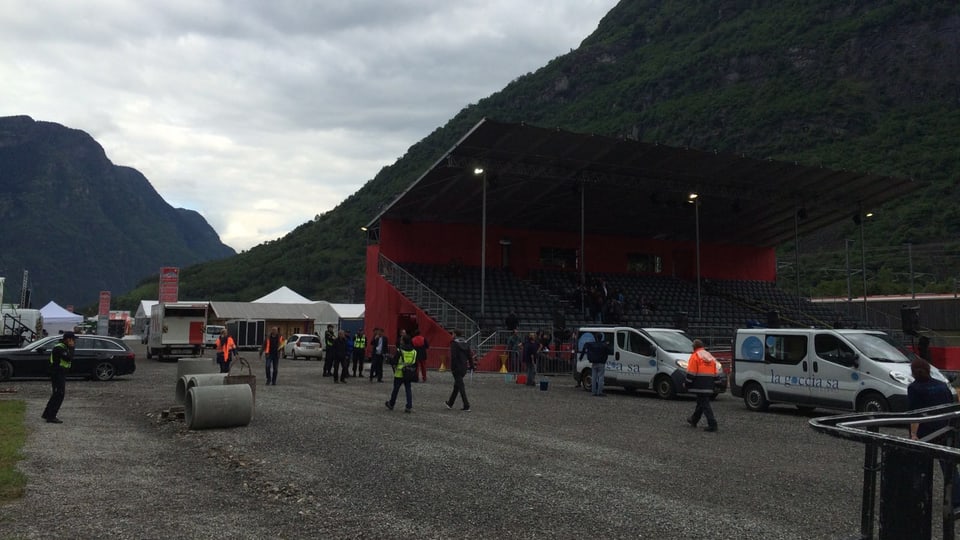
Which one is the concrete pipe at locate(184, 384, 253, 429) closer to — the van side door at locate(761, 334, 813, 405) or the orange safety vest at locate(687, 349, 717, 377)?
the orange safety vest at locate(687, 349, 717, 377)

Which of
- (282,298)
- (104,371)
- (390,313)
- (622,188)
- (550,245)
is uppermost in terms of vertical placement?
(622,188)

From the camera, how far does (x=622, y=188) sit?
30531 mm

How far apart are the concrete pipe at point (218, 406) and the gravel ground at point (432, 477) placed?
10.4 inches

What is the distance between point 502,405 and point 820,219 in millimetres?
29839

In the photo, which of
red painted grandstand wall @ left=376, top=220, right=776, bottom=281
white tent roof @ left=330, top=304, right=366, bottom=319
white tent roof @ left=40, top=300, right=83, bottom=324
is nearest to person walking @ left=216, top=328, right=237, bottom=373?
red painted grandstand wall @ left=376, top=220, right=776, bottom=281

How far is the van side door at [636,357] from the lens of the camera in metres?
17.5

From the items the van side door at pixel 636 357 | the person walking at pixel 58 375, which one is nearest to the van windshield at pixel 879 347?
the van side door at pixel 636 357

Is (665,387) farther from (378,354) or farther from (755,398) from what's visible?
(378,354)

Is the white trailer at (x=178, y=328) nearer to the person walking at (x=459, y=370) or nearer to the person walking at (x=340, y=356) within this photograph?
the person walking at (x=340, y=356)

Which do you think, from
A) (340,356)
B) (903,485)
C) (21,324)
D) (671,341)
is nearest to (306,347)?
(21,324)

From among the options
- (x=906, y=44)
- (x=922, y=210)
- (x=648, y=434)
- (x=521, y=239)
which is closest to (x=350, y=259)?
(x=521, y=239)

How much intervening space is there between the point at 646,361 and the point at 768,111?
7413 cm

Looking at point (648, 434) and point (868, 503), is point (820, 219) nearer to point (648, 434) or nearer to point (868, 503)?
point (648, 434)

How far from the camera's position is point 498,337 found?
24.9 m
